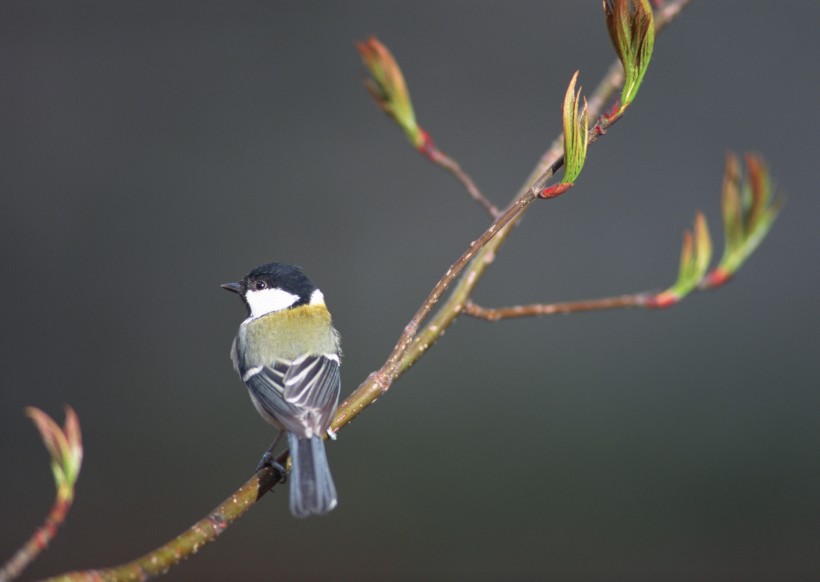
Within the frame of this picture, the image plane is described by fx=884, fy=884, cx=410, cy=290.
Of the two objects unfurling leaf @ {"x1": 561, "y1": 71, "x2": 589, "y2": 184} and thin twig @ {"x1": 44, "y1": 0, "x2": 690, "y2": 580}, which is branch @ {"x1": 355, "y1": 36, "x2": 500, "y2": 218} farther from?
unfurling leaf @ {"x1": 561, "y1": 71, "x2": 589, "y2": 184}

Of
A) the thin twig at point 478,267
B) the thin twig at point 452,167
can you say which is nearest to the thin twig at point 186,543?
the thin twig at point 478,267

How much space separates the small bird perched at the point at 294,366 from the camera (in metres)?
1.19

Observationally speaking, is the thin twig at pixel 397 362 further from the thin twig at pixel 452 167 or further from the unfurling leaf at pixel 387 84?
the unfurling leaf at pixel 387 84

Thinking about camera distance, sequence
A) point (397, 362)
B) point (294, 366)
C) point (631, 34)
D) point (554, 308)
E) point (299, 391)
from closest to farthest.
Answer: point (631, 34), point (397, 362), point (554, 308), point (299, 391), point (294, 366)

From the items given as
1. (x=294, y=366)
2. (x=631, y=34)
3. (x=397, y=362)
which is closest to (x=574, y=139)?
(x=631, y=34)

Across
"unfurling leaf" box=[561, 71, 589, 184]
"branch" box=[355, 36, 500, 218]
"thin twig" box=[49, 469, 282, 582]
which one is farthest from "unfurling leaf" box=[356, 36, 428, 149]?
"thin twig" box=[49, 469, 282, 582]

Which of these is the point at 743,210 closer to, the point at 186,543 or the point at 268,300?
the point at 186,543

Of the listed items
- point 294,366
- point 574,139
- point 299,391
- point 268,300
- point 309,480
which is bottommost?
point 309,480

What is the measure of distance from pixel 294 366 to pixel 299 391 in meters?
0.15

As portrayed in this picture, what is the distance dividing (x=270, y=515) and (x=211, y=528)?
278 cm

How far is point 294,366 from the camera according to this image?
5.33 ft

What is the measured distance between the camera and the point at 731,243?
1.27m

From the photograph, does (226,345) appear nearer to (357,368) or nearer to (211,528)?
(357,368)

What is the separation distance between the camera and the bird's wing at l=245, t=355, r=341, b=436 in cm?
137
